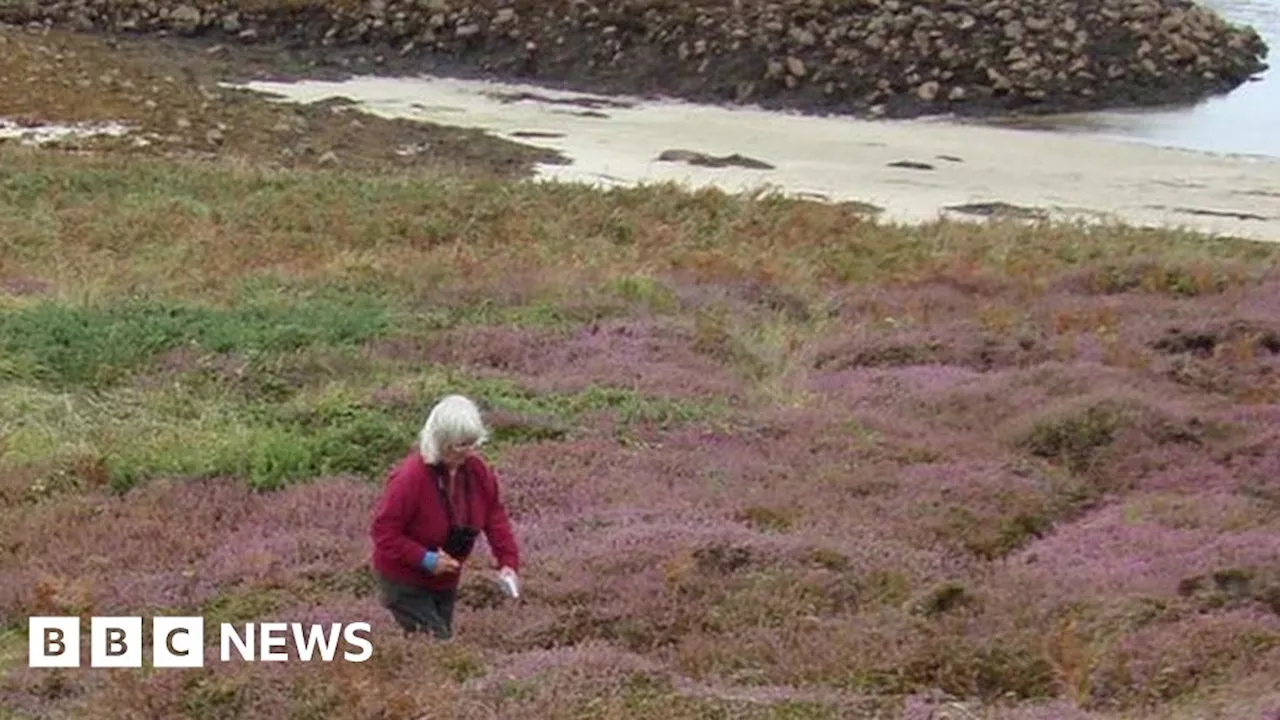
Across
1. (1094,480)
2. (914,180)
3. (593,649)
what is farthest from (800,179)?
(593,649)

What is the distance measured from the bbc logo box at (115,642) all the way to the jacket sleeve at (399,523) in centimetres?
100

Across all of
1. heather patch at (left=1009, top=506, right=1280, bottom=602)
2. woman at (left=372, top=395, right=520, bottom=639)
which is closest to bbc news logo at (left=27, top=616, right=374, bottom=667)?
woman at (left=372, top=395, right=520, bottom=639)

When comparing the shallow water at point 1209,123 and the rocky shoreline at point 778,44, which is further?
the rocky shoreline at point 778,44

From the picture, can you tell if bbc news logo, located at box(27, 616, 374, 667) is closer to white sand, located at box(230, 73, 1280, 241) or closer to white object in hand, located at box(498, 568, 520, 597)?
white object in hand, located at box(498, 568, 520, 597)

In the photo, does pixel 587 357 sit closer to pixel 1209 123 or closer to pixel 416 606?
pixel 416 606

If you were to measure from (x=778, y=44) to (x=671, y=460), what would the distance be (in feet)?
130

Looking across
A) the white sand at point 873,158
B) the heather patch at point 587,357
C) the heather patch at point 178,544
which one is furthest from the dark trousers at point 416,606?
the white sand at point 873,158

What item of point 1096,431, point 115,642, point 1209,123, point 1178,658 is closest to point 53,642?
point 115,642

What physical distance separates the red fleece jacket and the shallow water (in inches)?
1477

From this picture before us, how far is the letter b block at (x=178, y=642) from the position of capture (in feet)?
27.8

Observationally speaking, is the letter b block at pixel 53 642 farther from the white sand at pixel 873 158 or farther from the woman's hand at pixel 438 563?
the white sand at pixel 873 158

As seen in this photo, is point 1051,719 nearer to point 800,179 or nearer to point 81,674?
point 81,674

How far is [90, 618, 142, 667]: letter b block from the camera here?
887 cm

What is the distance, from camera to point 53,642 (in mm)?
9258
